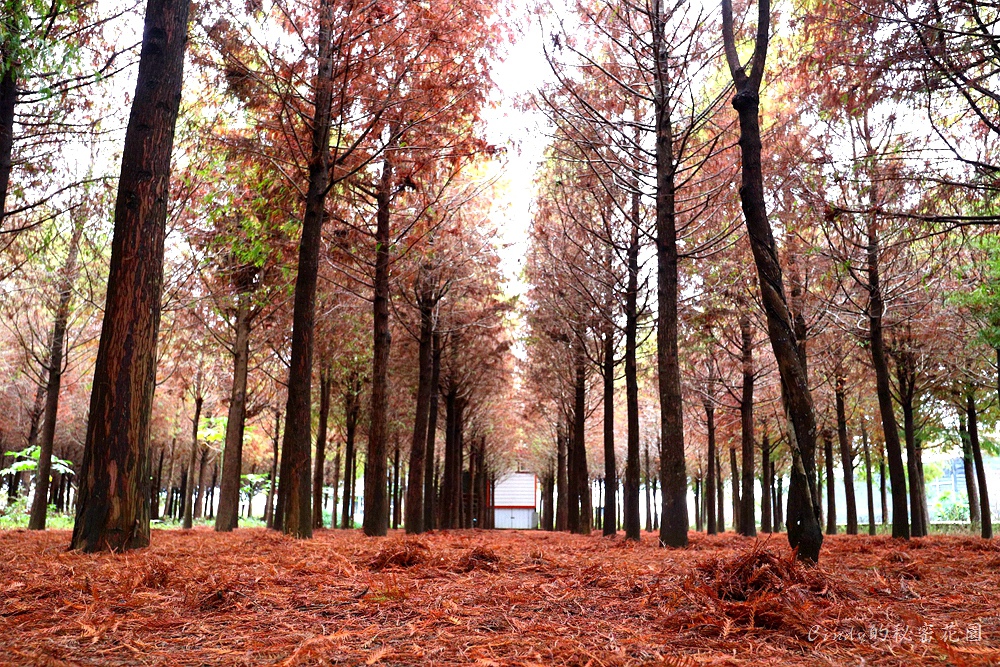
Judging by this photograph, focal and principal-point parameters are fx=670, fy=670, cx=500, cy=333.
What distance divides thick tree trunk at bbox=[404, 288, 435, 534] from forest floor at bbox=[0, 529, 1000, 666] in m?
8.81

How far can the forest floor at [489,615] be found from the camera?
8.16 feet

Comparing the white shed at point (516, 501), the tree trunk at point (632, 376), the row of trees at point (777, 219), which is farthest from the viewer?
the white shed at point (516, 501)

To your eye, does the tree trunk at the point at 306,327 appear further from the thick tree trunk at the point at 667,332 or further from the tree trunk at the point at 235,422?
the tree trunk at the point at 235,422

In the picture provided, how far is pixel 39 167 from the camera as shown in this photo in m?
9.37

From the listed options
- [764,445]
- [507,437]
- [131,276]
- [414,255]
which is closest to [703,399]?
[764,445]

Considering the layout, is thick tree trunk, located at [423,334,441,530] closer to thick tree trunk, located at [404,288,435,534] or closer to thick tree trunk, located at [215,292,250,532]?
thick tree trunk, located at [404,288,435,534]

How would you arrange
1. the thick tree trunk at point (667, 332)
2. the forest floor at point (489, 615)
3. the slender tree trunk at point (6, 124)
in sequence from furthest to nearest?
the thick tree trunk at point (667, 332)
the slender tree trunk at point (6, 124)
the forest floor at point (489, 615)

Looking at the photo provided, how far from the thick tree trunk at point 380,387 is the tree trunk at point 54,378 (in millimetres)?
5317

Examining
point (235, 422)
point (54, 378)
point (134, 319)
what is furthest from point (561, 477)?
Result: point (134, 319)

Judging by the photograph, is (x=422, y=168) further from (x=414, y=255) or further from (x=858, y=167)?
(x=858, y=167)

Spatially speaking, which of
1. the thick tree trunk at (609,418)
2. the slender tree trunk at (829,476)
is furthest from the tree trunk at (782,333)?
the slender tree trunk at (829,476)

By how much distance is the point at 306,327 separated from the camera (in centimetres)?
900

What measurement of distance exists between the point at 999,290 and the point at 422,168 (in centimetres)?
1059

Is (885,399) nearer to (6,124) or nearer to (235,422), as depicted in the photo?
(235,422)
